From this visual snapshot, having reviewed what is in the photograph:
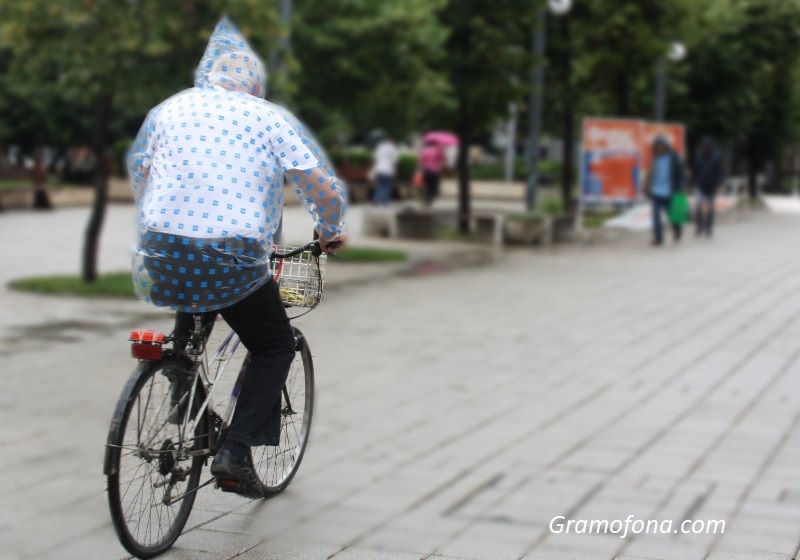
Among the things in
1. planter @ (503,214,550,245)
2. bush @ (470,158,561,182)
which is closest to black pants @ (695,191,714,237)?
planter @ (503,214,550,245)

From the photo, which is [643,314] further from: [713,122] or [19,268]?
[713,122]

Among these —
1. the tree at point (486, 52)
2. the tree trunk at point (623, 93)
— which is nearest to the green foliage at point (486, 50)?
the tree at point (486, 52)

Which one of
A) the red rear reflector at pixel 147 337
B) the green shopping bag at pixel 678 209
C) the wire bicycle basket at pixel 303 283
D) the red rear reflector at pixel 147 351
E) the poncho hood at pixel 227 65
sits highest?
the poncho hood at pixel 227 65

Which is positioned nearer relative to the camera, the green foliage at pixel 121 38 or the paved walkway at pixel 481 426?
the paved walkway at pixel 481 426

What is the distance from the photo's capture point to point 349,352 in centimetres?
1041

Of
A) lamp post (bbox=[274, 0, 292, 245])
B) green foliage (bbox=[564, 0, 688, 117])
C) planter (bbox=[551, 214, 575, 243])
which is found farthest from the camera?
green foliage (bbox=[564, 0, 688, 117])

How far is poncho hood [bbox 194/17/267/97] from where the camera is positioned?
4.34 metres

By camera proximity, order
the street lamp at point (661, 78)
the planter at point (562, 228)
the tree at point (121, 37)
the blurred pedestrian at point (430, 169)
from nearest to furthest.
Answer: the tree at point (121, 37) < the planter at point (562, 228) < the street lamp at point (661, 78) < the blurred pedestrian at point (430, 169)

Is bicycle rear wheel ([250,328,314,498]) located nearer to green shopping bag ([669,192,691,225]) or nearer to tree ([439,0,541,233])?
tree ([439,0,541,233])

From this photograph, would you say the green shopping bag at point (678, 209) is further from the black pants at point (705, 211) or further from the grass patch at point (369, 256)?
the grass patch at point (369, 256)

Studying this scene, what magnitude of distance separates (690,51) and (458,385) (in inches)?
1008

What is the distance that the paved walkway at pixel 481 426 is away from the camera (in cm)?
539

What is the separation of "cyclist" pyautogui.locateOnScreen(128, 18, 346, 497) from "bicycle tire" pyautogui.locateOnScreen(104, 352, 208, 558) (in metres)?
0.15

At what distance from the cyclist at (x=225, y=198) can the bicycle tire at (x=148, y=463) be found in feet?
0.48
